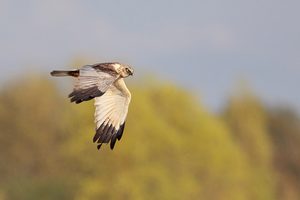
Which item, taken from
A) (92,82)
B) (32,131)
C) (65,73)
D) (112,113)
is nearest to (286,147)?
(32,131)

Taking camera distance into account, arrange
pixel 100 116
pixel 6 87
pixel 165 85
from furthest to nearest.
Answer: pixel 6 87 → pixel 165 85 → pixel 100 116

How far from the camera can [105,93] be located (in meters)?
16.6

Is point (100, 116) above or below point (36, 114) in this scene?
above

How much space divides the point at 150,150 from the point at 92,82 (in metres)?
37.6

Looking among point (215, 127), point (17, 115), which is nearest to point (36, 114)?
point (17, 115)

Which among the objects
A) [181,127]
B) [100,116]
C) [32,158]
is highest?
[100,116]

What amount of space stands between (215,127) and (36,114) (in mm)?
10337

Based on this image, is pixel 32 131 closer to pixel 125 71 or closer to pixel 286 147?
pixel 286 147

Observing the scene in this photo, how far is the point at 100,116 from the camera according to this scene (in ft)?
54.2

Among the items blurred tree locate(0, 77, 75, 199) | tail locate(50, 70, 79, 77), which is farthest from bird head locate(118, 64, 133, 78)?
blurred tree locate(0, 77, 75, 199)

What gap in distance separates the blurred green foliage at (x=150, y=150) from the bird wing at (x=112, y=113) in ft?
103

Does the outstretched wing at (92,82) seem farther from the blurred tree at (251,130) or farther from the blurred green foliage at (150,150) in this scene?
the blurred tree at (251,130)

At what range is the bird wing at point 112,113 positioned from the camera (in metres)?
16.2

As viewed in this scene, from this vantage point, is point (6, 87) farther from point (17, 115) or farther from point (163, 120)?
point (163, 120)
